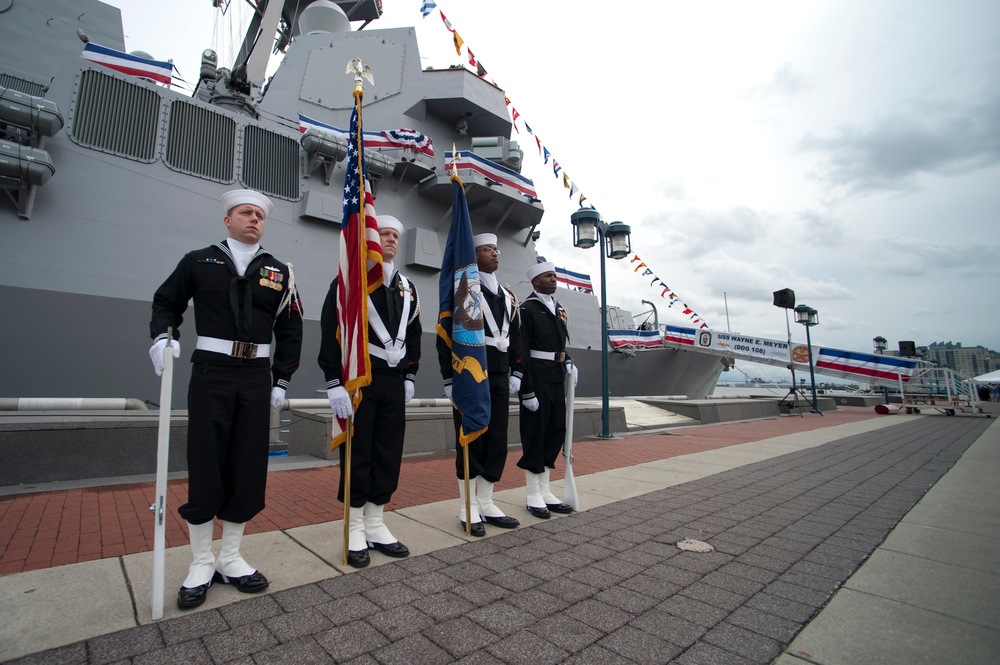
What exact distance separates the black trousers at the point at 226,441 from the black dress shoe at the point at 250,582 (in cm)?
26

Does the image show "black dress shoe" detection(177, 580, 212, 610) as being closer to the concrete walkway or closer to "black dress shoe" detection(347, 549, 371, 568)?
the concrete walkway

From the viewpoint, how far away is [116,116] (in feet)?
26.2

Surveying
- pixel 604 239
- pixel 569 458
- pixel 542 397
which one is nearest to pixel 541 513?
pixel 569 458

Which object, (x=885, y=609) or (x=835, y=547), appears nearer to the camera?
(x=885, y=609)

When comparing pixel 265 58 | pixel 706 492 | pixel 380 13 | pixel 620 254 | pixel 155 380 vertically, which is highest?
pixel 380 13

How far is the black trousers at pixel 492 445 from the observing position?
3.50m

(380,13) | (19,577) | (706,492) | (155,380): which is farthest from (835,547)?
(380,13)

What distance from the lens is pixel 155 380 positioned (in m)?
7.74

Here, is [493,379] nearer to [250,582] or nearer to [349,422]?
[349,422]

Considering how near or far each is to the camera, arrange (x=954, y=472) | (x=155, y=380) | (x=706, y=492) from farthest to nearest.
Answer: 1. (x=155, y=380)
2. (x=954, y=472)
3. (x=706, y=492)

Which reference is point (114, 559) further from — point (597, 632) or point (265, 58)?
point (265, 58)

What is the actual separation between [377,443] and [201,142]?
857cm

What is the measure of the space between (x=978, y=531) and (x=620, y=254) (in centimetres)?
645

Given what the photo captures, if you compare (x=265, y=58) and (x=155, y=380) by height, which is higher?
(x=265, y=58)
